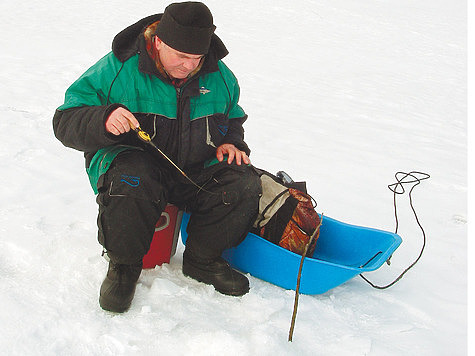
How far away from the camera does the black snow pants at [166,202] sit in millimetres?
1951

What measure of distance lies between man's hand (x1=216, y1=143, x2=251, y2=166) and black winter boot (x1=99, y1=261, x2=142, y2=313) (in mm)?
607

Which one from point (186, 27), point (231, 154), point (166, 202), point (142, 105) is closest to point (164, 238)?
point (166, 202)

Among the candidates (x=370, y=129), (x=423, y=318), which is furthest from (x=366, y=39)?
(x=423, y=318)

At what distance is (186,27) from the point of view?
1994 mm

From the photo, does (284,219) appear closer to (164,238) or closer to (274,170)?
(164,238)

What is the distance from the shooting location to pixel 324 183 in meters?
3.56

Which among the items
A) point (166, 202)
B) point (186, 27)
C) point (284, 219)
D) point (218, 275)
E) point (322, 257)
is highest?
point (186, 27)

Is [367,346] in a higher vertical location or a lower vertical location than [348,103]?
higher

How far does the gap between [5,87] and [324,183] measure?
9.66ft

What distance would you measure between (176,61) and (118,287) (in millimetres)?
932

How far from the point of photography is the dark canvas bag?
7.80ft

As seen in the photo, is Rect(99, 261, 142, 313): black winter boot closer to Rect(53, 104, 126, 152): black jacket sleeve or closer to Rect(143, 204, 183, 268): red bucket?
Rect(143, 204, 183, 268): red bucket

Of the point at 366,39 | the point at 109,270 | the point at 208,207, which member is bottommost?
the point at 366,39

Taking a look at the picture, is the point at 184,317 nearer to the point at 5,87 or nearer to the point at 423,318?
the point at 423,318
